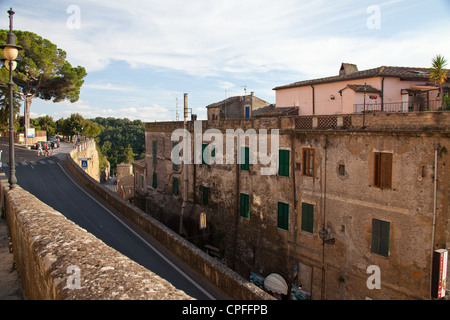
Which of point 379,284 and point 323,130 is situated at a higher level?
point 323,130

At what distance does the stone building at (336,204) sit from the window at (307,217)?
48mm

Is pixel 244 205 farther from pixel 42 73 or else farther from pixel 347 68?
pixel 42 73

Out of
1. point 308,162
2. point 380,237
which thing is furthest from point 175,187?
point 380,237

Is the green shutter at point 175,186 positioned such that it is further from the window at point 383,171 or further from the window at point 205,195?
the window at point 383,171

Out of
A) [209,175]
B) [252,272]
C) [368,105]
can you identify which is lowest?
[252,272]

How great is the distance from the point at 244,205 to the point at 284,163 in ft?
13.2

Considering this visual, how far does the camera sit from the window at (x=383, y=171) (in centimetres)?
1334

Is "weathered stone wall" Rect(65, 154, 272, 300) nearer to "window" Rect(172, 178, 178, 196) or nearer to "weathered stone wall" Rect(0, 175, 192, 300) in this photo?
"weathered stone wall" Rect(0, 175, 192, 300)

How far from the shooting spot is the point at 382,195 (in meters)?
13.5

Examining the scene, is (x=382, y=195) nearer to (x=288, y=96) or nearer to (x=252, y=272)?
(x=252, y=272)
